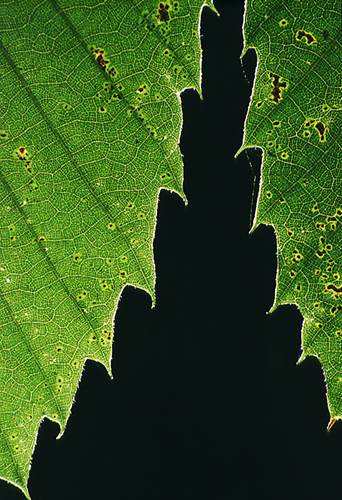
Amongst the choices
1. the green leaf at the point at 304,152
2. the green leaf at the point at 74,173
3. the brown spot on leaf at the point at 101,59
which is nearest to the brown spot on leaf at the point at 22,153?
the green leaf at the point at 74,173

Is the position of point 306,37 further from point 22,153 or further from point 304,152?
point 22,153

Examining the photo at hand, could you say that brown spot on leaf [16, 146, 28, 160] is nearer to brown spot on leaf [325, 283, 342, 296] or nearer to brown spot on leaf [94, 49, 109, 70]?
brown spot on leaf [94, 49, 109, 70]

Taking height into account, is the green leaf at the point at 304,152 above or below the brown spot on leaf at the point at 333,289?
above

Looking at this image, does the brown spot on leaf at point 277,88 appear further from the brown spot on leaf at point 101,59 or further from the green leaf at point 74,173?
the brown spot on leaf at point 101,59

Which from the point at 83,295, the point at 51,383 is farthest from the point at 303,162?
the point at 51,383

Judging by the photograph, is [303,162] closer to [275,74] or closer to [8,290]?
[275,74]
